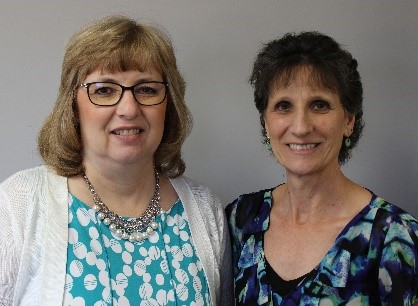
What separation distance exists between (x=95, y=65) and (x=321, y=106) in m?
0.64

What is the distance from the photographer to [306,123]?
1.62 m

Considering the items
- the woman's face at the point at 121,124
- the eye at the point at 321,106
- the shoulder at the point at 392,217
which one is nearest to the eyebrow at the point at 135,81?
the woman's face at the point at 121,124

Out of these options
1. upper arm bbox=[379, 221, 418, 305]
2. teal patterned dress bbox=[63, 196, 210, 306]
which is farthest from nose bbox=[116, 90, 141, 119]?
upper arm bbox=[379, 221, 418, 305]

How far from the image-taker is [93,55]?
1548 millimetres

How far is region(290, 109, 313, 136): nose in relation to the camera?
1612 mm

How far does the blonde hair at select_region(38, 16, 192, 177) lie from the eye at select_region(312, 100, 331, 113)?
392 millimetres

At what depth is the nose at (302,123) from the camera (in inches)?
63.5

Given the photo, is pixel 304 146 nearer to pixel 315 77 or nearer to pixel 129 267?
pixel 315 77

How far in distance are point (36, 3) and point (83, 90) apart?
0.53 metres

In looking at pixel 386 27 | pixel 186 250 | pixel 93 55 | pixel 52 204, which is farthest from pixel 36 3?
Answer: pixel 386 27

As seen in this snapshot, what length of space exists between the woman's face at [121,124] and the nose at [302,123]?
384 millimetres

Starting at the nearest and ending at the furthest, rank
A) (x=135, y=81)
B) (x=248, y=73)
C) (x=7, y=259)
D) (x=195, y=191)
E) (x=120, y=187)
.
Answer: (x=7, y=259)
(x=135, y=81)
(x=120, y=187)
(x=195, y=191)
(x=248, y=73)

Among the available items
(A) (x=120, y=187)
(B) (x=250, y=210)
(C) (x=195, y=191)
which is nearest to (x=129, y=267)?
(A) (x=120, y=187)

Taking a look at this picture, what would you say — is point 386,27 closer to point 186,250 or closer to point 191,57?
point 191,57
